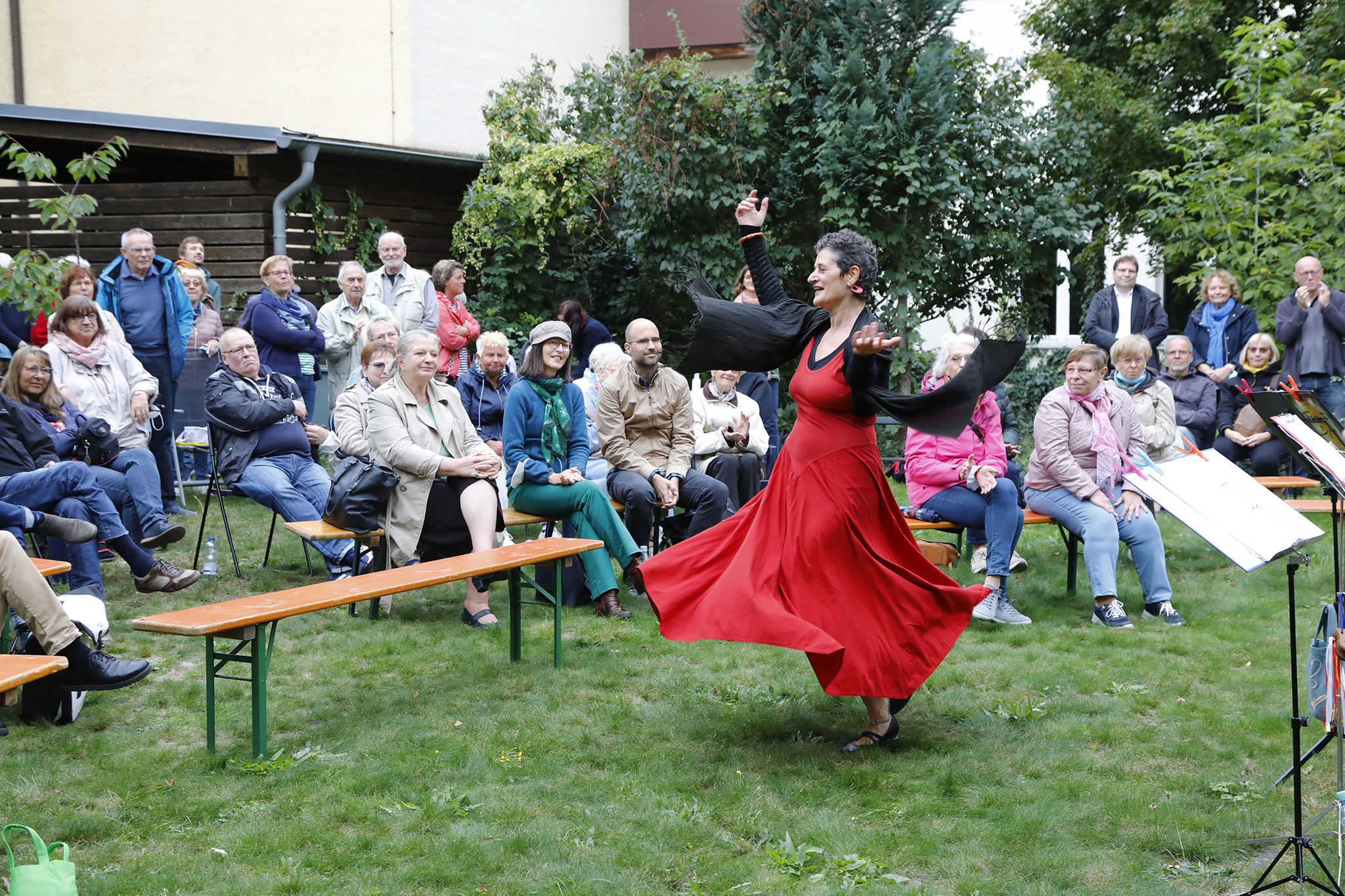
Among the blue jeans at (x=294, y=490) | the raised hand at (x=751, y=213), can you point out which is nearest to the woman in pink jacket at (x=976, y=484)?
the raised hand at (x=751, y=213)

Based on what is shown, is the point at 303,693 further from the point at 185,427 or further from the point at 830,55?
the point at 830,55

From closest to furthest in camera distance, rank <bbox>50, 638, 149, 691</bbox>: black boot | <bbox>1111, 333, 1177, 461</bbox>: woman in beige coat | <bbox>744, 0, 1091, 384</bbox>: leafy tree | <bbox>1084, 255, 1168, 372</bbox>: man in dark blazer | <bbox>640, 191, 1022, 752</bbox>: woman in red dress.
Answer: <bbox>640, 191, 1022, 752</bbox>: woman in red dress
<bbox>50, 638, 149, 691</bbox>: black boot
<bbox>1111, 333, 1177, 461</bbox>: woman in beige coat
<bbox>1084, 255, 1168, 372</bbox>: man in dark blazer
<bbox>744, 0, 1091, 384</bbox>: leafy tree

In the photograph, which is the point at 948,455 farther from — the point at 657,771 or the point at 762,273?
the point at 657,771

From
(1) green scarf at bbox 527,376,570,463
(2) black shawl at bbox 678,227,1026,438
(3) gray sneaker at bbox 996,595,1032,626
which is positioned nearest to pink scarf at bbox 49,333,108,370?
(1) green scarf at bbox 527,376,570,463

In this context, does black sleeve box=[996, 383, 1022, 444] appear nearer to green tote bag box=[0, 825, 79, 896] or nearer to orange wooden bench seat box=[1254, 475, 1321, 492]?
orange wooden bench seat box=[1254, 475, 1321, 492]

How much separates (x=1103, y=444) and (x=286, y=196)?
8664 millimetres

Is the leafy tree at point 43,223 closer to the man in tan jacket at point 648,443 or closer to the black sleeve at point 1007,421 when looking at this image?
the man in tan jacket at point 648,443

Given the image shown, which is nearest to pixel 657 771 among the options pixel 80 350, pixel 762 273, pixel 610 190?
pixel 762 273

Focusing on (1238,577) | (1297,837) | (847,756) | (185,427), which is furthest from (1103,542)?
(185,427)

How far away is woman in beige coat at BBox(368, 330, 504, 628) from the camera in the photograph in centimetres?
697

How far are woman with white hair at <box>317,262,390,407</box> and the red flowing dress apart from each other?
224 inches

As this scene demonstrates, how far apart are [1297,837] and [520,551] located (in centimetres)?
363

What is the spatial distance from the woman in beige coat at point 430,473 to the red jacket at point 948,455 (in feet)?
8.01

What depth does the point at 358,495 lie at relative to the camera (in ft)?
22.3
